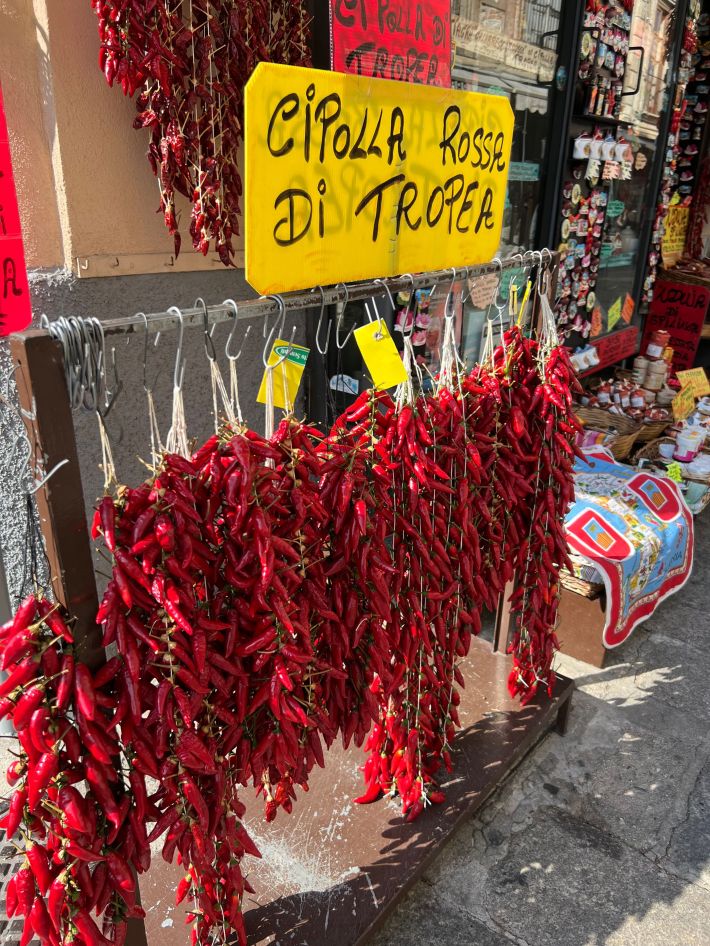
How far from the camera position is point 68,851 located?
1.25m

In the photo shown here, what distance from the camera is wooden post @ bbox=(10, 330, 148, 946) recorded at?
1112mm

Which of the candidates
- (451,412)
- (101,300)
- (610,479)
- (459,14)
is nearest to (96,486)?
(101,300)

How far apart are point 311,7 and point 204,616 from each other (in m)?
2.56

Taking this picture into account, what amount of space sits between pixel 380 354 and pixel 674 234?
23.1 feet

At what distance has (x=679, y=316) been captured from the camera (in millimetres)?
7082

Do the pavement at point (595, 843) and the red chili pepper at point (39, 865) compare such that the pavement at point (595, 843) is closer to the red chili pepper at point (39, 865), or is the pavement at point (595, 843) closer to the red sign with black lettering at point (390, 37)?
the red chili pepper at point (39, 865)

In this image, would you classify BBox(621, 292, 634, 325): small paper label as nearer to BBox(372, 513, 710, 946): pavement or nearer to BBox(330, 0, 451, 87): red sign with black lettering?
BBox(372, 513, 710, 946): pavement

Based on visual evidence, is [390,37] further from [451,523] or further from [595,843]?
[595,843]

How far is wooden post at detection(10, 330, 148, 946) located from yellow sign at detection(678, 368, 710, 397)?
5.69 meters

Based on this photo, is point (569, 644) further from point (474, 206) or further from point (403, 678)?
point (474, 206)

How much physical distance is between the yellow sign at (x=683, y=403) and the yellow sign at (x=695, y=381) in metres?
0.05

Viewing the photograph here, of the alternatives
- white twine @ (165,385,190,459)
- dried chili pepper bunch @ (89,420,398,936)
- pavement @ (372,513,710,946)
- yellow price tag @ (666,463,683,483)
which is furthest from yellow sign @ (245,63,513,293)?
yellow price tag @ (666,463,683,483)

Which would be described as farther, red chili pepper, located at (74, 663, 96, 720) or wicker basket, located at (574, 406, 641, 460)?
wicker basket, located at (574, 406, 641, 460)

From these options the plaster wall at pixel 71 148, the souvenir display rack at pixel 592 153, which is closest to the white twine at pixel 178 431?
the plaster wall at pixel 71 148
